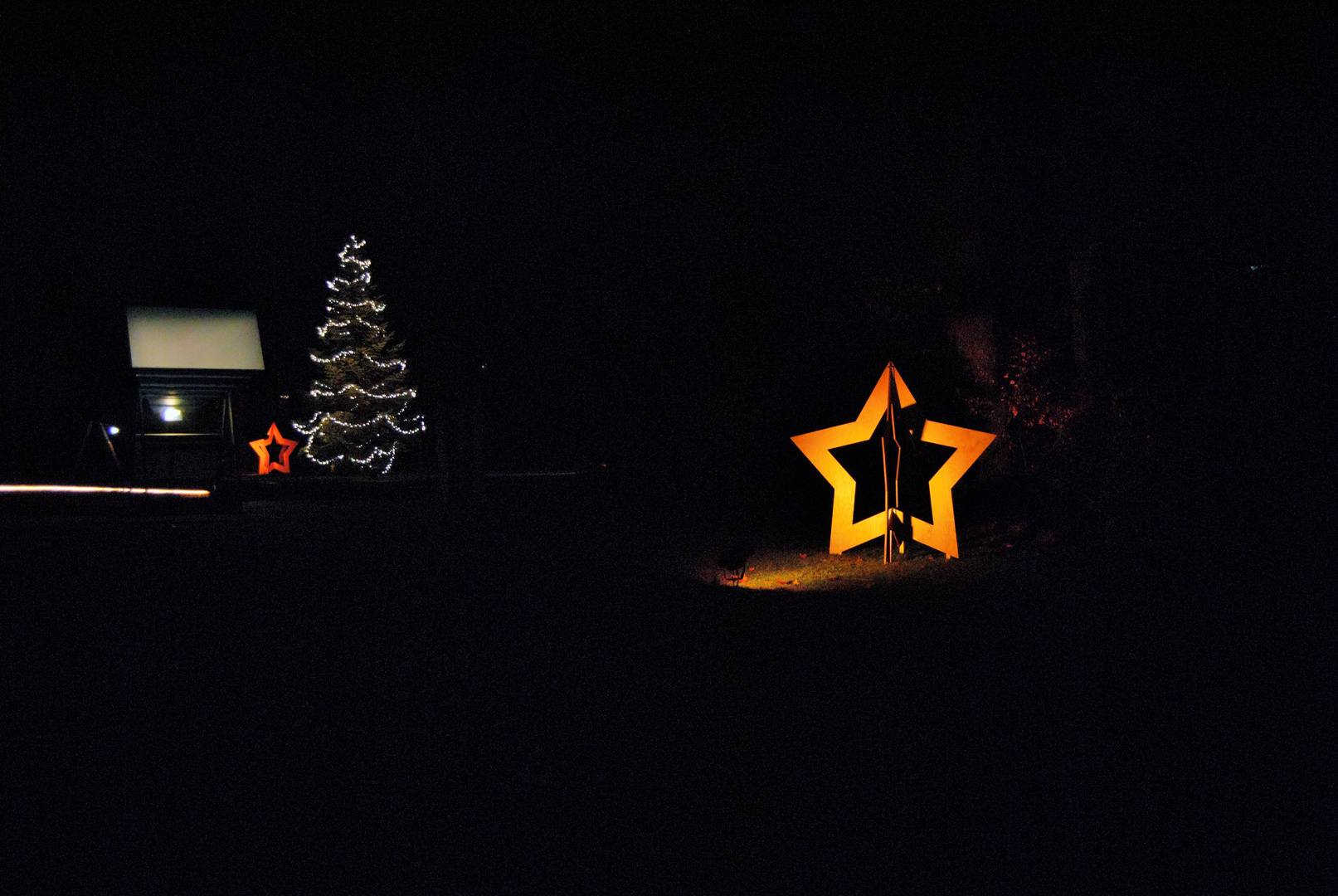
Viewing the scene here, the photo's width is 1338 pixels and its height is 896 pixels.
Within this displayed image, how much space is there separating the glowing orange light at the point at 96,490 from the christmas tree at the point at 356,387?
1486cm

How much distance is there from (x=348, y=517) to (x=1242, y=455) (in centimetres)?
1213

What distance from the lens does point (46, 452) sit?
64.3 feet

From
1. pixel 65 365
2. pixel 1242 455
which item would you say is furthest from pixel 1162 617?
pixel 65 365

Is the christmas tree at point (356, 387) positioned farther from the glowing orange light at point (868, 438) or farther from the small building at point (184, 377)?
the glowing orange light at point (868, 438)

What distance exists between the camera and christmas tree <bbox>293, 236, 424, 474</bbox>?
31.4 meters

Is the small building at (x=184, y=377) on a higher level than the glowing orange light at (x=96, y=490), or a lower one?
higher

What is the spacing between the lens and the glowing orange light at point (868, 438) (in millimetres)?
10742

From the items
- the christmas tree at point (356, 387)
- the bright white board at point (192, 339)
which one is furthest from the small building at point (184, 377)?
the christmas tree at point (356, 387)

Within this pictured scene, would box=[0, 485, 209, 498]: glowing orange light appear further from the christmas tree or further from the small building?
the christmas tree

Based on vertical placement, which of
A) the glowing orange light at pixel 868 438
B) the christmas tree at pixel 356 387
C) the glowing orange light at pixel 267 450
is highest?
the christmas tree at pixel 356 387

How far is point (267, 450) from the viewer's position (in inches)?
1164

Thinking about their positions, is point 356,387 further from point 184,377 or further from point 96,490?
point 96,490

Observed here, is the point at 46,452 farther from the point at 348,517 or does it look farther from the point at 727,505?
the point at 727,505

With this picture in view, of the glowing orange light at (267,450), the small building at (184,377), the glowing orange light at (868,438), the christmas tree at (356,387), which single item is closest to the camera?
the glowing orange light at (868,438)
